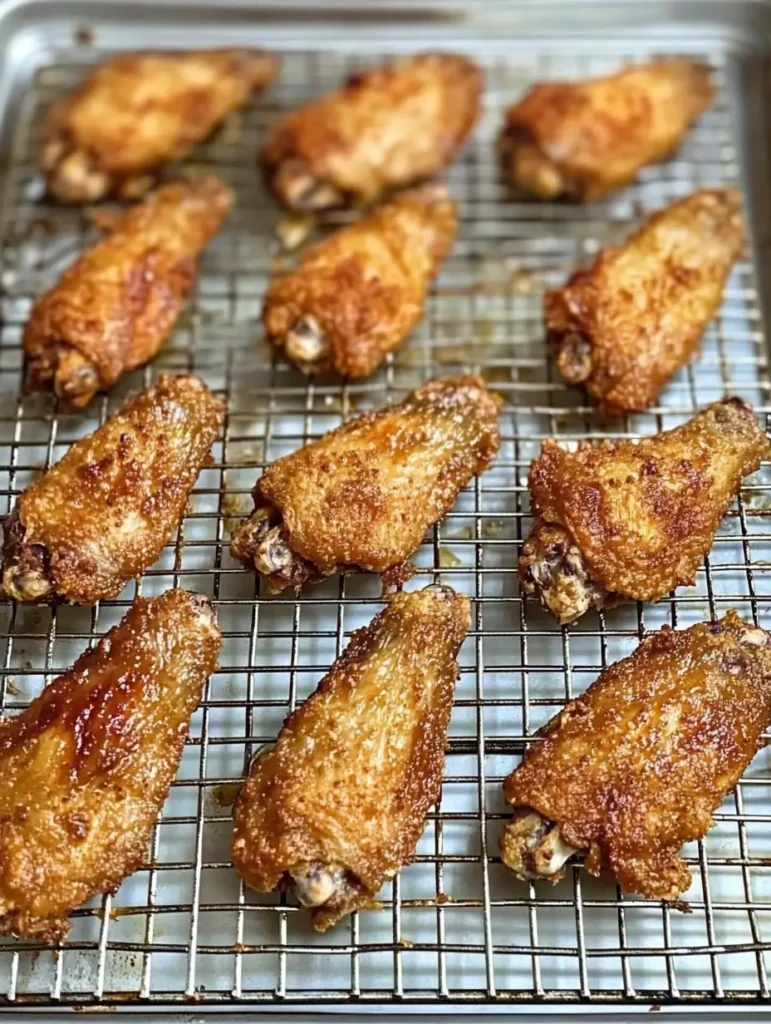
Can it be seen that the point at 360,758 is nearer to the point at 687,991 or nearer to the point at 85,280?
the point at 687,991

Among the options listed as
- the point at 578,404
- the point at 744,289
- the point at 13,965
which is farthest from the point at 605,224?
the point at 13,965

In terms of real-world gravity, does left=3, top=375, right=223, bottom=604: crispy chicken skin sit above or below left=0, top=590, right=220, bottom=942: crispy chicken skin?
above

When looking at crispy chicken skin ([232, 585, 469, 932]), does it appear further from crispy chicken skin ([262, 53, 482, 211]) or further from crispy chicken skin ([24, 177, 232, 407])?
crispy chicken skin ([262, 53, 482, 211])

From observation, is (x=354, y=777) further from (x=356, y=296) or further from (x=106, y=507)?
(x=356, y=296)

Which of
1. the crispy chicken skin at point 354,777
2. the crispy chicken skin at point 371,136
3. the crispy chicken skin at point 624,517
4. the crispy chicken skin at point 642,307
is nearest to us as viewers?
the crispy chicken skin at point 354,777

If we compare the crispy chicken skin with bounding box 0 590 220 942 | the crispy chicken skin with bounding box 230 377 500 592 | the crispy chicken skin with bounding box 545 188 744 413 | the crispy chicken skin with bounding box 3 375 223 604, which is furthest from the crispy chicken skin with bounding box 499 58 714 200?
the crispy chicken skin with bounding box 0 590 220 942

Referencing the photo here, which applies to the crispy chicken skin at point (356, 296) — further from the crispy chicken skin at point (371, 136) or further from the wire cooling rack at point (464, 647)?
the crispy chicken skin at point (371, 136)

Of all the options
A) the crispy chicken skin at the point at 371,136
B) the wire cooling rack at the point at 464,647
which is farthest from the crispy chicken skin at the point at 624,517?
the crispy chicken skin at the point at 371,136
